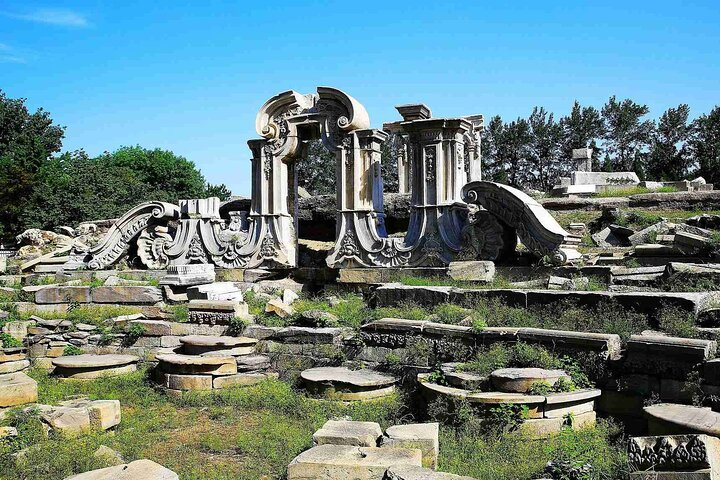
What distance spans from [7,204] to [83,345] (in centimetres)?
3093

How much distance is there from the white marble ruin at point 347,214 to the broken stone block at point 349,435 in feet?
18.2

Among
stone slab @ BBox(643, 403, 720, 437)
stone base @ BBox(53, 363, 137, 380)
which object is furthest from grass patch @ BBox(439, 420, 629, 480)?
stone base @ BBox(53, 363, 137, 380)

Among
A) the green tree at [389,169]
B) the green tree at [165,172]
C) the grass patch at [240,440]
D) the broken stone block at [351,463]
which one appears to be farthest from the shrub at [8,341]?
the green tree at [165,172]

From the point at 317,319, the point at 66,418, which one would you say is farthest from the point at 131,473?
the point at 317,319

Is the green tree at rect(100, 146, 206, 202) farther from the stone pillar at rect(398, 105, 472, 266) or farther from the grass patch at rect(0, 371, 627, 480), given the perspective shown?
the grass patch at rect(0, 371, 627, 480)

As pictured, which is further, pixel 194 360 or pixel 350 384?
pixel 194 360

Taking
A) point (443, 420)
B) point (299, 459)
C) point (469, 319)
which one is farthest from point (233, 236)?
point (299, 459)

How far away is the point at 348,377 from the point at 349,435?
7.21 ft

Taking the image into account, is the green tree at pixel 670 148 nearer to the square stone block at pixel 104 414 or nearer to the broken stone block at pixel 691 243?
the broken stone block at pixel 691 243

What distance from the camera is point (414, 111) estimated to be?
12906 millimetres

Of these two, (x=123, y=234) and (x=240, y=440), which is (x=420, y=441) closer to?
(x=240, y=440)

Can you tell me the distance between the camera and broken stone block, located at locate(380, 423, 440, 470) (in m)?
5.40

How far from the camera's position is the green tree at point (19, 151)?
3697 centimetres

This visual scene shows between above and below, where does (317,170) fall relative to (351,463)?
above
